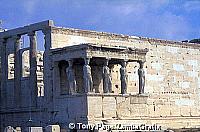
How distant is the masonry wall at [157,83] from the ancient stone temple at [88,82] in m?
0.05

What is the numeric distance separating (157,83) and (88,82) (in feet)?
24.1

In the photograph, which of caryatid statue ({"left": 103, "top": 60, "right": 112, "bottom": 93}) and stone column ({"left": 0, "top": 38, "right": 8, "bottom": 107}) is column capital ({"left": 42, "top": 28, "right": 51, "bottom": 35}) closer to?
caryatid statue ({"left": 103, "top": 60, "right": 112, "bottom": 93})

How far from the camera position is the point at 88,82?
22.0 m

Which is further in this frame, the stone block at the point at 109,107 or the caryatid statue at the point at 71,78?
the stone block at the point at 109,107

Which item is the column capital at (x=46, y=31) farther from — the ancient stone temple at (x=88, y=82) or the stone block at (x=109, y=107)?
the stone block at (x=109, y=107)

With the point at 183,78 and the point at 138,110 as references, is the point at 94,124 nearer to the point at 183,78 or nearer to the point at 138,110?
the point at 138,110

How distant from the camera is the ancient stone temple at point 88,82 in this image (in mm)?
22359

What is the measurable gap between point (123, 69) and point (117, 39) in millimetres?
3166

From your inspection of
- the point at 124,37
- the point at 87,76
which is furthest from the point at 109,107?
the point at 124,37

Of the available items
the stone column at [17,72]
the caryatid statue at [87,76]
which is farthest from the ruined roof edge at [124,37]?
the stone column at [17,72]

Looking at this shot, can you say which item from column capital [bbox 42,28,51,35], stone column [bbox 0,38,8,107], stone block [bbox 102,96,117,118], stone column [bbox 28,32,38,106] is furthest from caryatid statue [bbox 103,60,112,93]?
stone column [bbox 0,38,8,107]

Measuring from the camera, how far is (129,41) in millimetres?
27047

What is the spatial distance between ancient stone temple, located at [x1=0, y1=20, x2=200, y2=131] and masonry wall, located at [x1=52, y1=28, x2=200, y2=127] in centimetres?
5

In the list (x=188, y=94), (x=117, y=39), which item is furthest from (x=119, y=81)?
(x=188, y=94)
